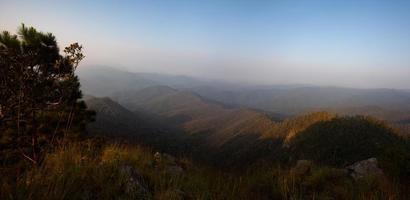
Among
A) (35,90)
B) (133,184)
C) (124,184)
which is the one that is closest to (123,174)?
(124,184)

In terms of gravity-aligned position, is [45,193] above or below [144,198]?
above

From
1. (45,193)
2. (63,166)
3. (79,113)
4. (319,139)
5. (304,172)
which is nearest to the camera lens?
(45,193)

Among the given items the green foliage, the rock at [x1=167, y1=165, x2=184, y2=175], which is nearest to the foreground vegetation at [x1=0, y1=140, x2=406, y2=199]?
the rock at [x1=167, y1=165, x2=184, y2=175]

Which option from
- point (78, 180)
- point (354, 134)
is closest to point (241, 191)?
point (78, 180)

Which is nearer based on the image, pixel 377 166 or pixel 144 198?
pixel 144 198

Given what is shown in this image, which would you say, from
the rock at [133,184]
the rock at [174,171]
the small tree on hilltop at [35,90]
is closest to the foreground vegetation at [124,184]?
the rock at [133,184]

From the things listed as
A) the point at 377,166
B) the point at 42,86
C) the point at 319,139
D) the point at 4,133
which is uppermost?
the point at 42,86

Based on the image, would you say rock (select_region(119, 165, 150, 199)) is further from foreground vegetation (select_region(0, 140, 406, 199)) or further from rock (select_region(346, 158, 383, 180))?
rock (select_region(346, 158, 383, 180))

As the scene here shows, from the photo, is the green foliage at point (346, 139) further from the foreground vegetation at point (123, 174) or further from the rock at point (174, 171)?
the rock at point (174, 171)

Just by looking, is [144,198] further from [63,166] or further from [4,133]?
[4,133]
